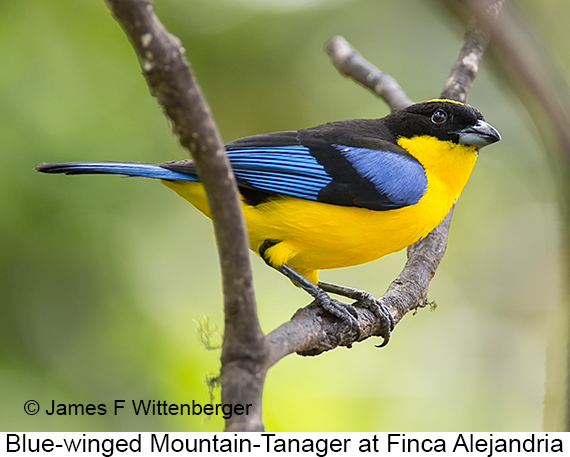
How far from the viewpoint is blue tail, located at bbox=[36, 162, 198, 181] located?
3.43 meters

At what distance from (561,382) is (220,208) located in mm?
1023

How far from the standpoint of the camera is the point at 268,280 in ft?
24.2

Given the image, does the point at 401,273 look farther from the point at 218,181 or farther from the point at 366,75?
the point at 218,181

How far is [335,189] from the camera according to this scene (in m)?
3.84

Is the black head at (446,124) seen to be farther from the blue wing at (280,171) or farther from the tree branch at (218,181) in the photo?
the tree branch at (218,181)

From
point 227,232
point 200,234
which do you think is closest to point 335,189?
point 227,232

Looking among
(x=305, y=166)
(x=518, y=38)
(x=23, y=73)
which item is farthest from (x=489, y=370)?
(x=518, y=38)

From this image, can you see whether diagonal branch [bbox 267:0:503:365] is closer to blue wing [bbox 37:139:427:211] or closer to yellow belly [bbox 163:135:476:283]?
yellow belly [bbox 163:135:476:283]

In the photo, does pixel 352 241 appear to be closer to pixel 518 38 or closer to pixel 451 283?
pixel 518 38

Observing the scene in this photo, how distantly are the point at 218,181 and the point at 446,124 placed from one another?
9.57ft

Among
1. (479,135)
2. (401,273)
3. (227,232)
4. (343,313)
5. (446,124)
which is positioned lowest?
(227,232)

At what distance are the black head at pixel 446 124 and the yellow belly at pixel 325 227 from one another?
1.46 ft

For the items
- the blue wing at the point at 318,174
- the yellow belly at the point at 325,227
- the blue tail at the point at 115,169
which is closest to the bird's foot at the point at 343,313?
the yellow belly at the point at 325,227

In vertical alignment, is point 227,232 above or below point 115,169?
below
